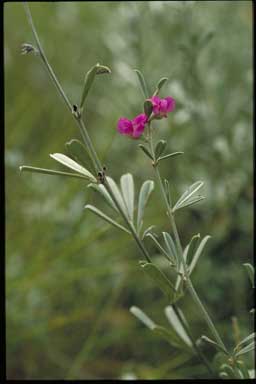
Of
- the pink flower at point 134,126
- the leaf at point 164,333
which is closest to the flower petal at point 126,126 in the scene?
the pink flower at point 134,126

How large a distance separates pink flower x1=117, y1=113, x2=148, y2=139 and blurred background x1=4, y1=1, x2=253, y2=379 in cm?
66

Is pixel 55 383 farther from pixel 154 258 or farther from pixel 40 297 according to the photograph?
pixel 154 258

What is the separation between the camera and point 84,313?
60.9 inches

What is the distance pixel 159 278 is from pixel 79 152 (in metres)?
0.19

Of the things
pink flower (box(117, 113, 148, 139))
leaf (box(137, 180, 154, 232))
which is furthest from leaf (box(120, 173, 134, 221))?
pink flower (box(117, 113, 148, 139))

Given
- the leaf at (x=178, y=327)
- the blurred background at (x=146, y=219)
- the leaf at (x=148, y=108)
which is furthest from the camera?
the blurred background at (x=146, y=219)

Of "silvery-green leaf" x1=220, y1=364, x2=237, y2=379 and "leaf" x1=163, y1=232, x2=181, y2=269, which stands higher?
"leaf" x1=163, y1=232, x2=181, y2=269

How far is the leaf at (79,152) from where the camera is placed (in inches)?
28.8

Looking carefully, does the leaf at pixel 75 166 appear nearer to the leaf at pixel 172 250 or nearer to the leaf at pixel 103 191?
the leaf at pixel 103 191

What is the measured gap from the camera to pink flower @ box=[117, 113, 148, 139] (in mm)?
742

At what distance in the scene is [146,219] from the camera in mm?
1733

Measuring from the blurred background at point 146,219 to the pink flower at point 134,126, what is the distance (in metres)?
0.66

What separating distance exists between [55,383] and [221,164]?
0.72m

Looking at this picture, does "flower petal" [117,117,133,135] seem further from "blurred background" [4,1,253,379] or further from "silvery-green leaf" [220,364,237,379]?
"blurred background" [4,1,253,379]
